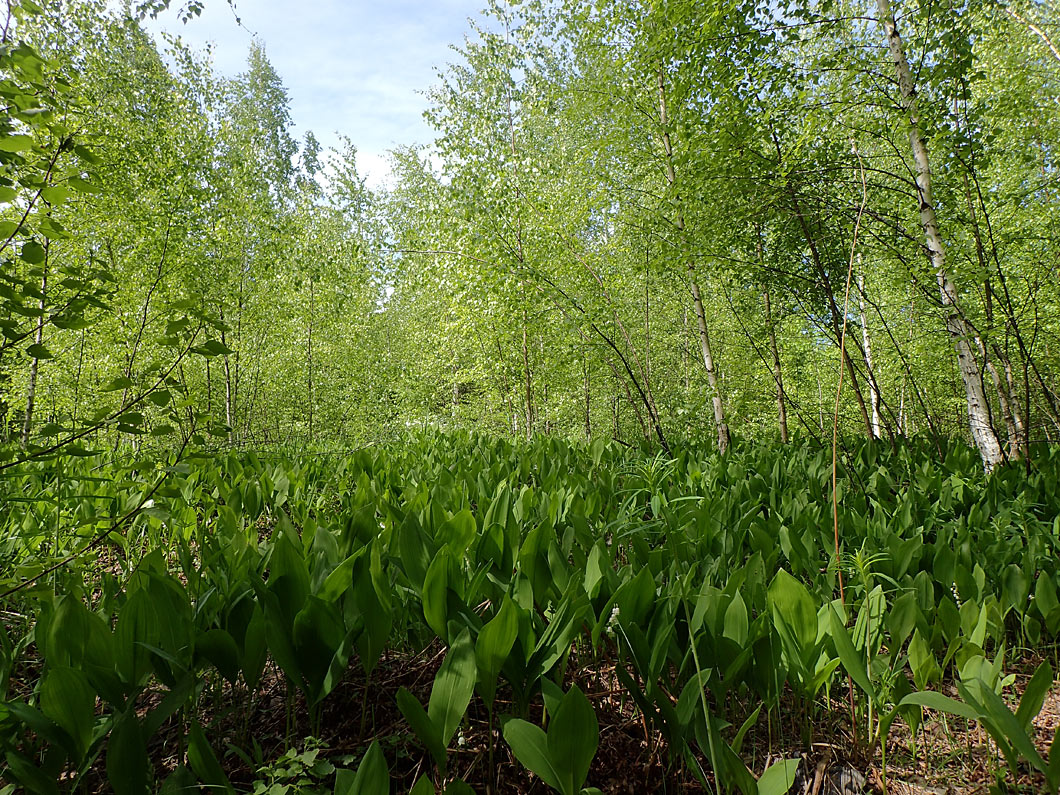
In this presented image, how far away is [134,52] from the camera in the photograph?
9.17 meters

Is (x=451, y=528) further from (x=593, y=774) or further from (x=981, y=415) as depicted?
(x=981, y=415)

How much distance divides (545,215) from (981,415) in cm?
433

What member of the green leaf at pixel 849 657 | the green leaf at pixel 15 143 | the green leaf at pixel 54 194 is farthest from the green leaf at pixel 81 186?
the green leaf at pixel 849 657

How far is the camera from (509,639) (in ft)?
3.86

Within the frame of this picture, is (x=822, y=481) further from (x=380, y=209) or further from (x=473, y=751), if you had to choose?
(x=380, y=209)

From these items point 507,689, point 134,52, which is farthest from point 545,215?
point 134,52

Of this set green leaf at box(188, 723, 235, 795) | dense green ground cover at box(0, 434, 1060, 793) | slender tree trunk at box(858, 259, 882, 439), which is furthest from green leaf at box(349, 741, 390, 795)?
slender tree trunk at box(858, 259, 882, 439)

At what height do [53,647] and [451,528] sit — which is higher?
[451,528]

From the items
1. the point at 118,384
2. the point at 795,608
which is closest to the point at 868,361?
the point at 795,608

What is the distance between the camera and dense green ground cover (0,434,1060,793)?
3.35 ft

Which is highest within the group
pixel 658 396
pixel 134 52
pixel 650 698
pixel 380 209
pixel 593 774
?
pixel 380 209

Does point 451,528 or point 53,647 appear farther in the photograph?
point 451,528

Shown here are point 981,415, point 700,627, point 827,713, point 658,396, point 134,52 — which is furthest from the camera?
point 658,396

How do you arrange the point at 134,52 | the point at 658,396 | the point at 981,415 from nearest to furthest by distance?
1. the point at 981,415
2. the point at 134,52
3. the point at 658,396
